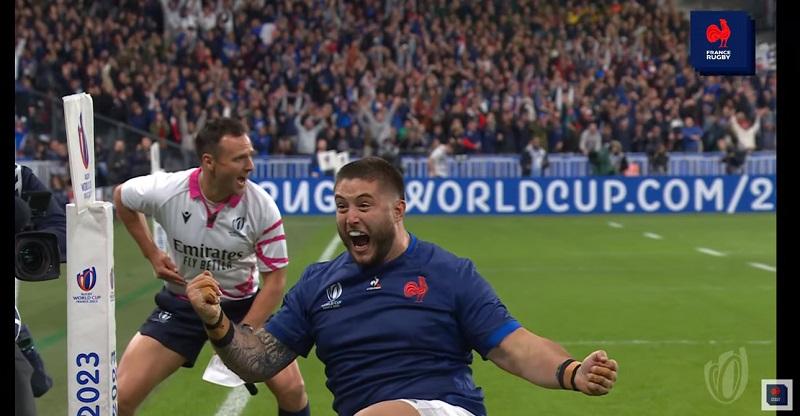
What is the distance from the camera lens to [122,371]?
6.87 metres

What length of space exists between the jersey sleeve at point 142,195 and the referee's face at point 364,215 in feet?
8.53

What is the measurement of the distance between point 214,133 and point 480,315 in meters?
2.54

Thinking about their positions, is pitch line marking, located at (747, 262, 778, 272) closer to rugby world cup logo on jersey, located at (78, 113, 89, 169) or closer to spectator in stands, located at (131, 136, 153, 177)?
spectator in stands, located at (131, 136, 153, 177)

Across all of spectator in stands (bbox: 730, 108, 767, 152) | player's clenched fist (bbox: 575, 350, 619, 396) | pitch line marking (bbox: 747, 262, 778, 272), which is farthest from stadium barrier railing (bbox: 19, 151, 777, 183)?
player's clenched fist (bbox: 575, 350, 619, 396)

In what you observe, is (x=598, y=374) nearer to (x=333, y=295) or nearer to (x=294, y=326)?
(x=333, y=295)

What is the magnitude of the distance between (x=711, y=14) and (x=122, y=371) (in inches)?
151

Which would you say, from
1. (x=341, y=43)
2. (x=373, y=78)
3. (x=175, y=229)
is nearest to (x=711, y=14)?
(x=175, y=229)

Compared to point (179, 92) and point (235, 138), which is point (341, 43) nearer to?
point (179, 92)

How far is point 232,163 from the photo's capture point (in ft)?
23.2

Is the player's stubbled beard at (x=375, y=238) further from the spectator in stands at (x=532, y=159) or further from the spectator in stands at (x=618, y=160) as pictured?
the spectator in stands at (x=618, y=160)

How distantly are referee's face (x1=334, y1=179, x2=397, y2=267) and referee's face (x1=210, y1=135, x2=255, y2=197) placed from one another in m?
2.01

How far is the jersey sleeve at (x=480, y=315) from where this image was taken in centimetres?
505

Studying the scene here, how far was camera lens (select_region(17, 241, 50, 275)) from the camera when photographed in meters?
4.86

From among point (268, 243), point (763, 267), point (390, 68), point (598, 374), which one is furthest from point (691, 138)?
point (598, 374)
